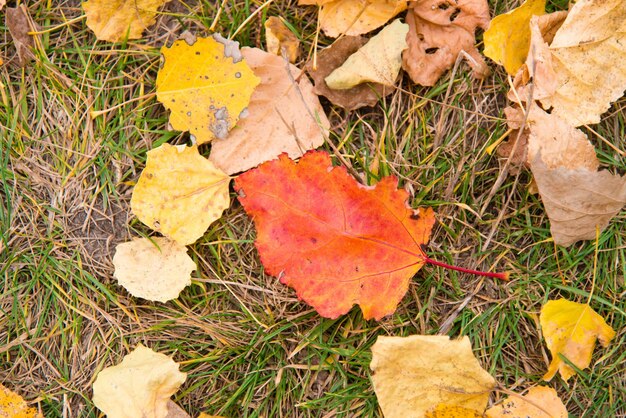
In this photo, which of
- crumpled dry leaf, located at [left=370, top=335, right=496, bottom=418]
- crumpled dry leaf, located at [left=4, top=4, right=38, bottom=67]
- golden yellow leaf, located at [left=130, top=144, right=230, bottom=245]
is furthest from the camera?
crumpled dry leaf, located at [left=4, top=4, right=38, bottom=67]

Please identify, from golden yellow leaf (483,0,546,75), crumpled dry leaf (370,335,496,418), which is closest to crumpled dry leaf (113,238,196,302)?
crumpled dry leaf (370,335,496,418)

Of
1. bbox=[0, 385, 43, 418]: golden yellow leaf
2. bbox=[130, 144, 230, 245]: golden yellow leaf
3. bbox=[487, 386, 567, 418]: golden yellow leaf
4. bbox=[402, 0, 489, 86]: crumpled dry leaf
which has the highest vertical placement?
bbox=[402, 0, 489, 86]: crumpled dry leaf

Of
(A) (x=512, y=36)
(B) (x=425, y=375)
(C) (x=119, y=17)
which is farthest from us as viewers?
(C) (x=119, y=17)

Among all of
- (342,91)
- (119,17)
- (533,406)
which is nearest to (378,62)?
(342,91)

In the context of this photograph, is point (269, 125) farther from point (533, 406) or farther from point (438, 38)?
point (533, 406)

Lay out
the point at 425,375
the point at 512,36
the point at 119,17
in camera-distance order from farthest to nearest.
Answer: the point at 119,17 < the point at 512,36 < the point at 425,375

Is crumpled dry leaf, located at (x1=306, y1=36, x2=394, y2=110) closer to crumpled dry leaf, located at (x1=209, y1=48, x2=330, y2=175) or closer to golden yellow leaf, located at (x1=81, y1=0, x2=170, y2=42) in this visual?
crumpled dry leaf, located at (x1=209, y1=48, x2=330, y2=175)

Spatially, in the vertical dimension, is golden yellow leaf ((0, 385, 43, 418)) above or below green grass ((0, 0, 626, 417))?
below
